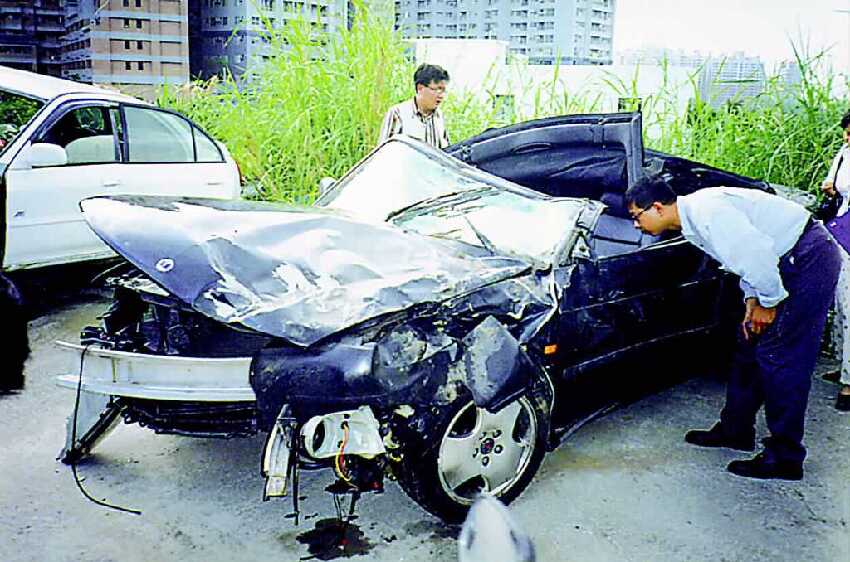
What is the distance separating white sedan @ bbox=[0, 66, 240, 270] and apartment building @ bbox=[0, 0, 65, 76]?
125 centimetres

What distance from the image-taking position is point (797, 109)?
23.0ft

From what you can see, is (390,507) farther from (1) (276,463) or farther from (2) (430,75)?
(2) (430,75)

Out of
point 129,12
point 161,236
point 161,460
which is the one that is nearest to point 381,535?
point 161,460

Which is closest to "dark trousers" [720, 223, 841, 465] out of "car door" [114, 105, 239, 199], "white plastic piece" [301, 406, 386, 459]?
"white plastic piece" [301, 406, 386, 459]

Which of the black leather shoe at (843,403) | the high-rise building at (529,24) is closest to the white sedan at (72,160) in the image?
the high-rise building at (529,24)

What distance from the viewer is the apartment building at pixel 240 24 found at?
836 cm

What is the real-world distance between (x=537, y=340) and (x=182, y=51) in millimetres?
6576

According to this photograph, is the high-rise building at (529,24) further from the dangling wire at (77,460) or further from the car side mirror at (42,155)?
the dangling wire at (77,460)

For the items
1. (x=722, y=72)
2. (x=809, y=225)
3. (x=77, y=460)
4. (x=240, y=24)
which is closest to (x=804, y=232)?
(x=809, y=225)

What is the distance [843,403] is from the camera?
15.0 feet

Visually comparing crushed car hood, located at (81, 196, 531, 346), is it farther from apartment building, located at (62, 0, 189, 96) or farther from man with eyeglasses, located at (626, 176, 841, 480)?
apartment building, located at (62, 0, 189, 96)

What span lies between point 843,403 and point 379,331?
10.2ft

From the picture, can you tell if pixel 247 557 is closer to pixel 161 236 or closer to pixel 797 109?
pixel 161 236

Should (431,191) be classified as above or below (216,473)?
above
